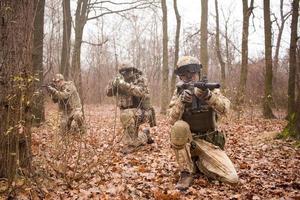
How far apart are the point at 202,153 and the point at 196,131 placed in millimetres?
292

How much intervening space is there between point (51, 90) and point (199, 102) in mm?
4127

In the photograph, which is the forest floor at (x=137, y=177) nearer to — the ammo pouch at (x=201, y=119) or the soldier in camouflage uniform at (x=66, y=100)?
the ammo pouch at (x=201, y=119)

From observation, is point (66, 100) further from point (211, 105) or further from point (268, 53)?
point (268, 53)

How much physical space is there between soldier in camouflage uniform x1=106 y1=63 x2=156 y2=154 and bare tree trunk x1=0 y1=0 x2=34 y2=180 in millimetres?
3063

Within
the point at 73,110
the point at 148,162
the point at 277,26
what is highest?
the point at 277,26

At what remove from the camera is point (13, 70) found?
3652 mm

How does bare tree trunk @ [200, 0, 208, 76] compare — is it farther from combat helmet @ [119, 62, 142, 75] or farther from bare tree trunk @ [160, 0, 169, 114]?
combat helmet @ [119, 62, 142, 75]

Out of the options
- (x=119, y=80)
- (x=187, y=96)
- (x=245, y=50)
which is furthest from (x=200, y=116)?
(x=245, y=50)

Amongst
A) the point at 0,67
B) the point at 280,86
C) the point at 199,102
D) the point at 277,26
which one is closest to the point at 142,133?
the point at 199,102

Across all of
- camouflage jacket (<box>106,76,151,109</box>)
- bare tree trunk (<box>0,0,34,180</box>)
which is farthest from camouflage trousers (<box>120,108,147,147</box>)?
bare tree trunk (<box>0,0,34,180</box>)

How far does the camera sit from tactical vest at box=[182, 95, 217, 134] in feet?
15.0

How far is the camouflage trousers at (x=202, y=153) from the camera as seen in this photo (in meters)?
4.43

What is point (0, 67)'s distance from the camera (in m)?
3.65

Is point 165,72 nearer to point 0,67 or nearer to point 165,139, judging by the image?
point 165,139
